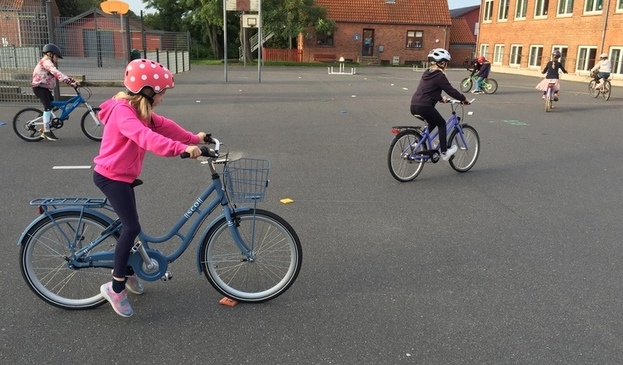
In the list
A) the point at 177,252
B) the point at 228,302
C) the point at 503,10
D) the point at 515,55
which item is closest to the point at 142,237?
the point at 177,252

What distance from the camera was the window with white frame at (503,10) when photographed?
4216 cm

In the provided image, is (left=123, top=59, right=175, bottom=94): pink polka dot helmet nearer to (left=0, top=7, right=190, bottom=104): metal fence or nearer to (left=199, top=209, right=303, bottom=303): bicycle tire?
(left=199, top=209, right=303, bottom=303): bicycle tire

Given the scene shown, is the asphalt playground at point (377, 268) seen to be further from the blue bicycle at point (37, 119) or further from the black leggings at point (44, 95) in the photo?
the black leggings at point (44, 95)

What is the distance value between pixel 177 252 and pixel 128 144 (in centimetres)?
90

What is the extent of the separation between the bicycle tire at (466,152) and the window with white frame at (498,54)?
124 feet

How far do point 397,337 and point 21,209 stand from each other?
4.49 meters

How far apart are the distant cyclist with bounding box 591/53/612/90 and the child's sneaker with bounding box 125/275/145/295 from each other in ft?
64.8

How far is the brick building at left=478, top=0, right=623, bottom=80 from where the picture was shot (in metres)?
29.8

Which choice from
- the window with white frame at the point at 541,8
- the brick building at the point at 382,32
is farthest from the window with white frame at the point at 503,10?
the brick building at the point at 382,32

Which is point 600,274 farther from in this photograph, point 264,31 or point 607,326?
point 264,31

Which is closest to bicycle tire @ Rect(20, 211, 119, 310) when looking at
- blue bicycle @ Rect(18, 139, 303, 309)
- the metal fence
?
blue bicycle @ Rect(18, 139, 303, 309)

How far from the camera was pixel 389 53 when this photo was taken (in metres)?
52.2

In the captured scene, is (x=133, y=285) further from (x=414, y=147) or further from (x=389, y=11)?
(x=389, y=11)

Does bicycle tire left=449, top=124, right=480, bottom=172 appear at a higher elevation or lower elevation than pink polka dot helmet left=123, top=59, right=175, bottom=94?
lower
